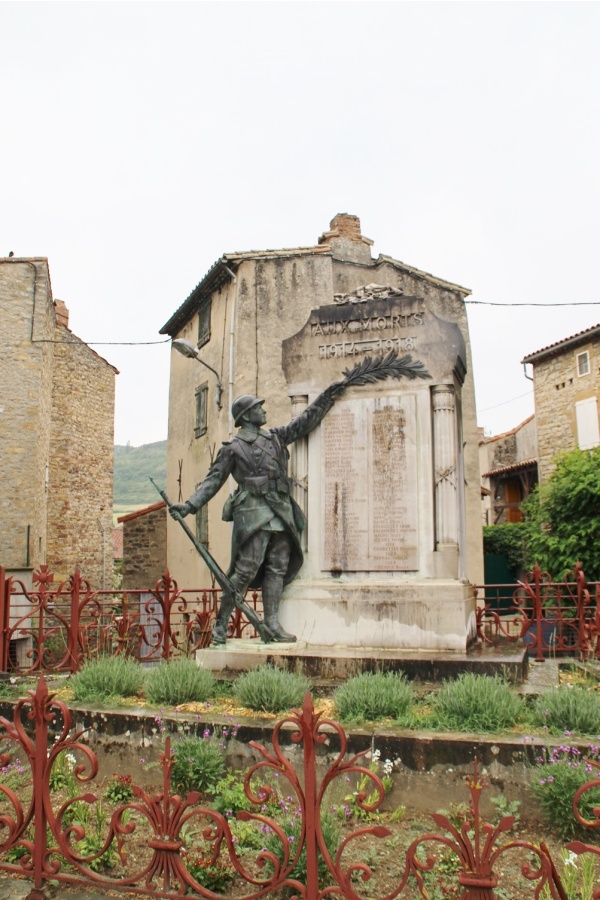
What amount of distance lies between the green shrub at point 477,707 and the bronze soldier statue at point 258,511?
2.12 meters

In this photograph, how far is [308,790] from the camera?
109 inches

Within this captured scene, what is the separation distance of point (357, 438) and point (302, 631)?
192cm

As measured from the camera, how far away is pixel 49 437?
2364 centimetres

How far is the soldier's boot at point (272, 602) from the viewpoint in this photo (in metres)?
6.81

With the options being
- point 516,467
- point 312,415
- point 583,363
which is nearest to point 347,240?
point 583,363

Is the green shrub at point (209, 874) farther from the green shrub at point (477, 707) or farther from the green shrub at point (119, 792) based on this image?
the green shrub at point (477, 707)

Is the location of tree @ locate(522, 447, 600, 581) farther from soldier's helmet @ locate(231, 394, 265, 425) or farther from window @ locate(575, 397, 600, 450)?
soldier's helmet @ locate(231, 394, 265, 425)

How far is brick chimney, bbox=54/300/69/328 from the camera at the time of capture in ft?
81.9

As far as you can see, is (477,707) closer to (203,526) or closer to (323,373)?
(323,373)

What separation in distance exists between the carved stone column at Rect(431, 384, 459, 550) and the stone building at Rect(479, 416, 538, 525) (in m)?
25.1

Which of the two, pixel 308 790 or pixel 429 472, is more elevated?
pixel 429 472

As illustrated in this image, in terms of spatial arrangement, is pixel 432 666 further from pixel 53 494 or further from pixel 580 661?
pixel 53 494

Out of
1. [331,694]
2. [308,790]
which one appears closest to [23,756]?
[331,694]

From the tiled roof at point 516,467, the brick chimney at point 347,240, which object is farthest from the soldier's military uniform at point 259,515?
the tiled roof at point 516,467
